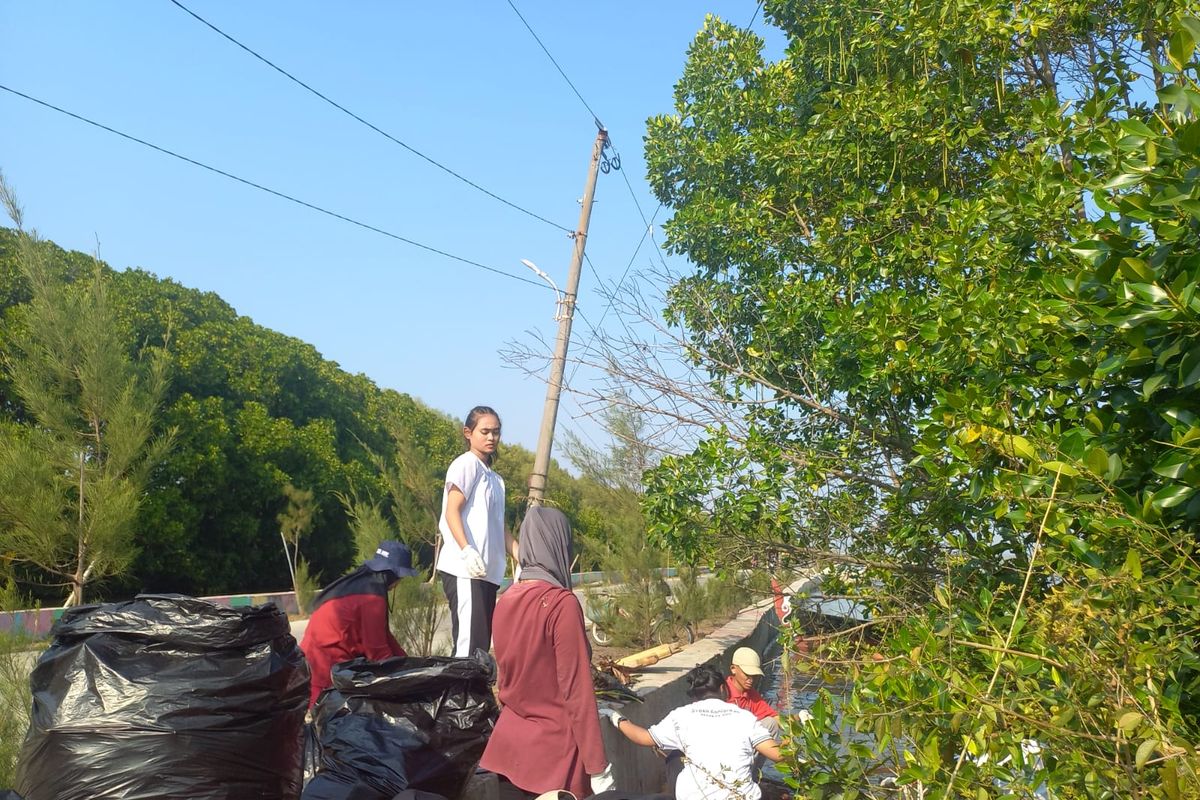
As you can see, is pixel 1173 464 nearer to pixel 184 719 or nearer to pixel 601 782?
pixel 601 782

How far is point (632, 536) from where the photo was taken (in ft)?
38.6

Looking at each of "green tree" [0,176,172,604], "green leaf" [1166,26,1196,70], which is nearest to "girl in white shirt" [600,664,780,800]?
"green leaf" [1166,26,1196,70]

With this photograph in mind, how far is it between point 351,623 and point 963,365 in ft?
10.1

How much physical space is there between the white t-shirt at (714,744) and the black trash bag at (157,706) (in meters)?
1.68

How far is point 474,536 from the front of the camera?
526 centimetres

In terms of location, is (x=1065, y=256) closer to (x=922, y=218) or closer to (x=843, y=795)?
(x=843, y=795)

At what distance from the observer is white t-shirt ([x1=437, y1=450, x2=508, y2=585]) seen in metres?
5.16

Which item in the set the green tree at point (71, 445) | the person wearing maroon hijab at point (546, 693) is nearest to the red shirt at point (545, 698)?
the person wearing maroon hijab at point (546, 693)

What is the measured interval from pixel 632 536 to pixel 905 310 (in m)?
8.01

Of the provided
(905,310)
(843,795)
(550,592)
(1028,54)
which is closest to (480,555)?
(550,592)

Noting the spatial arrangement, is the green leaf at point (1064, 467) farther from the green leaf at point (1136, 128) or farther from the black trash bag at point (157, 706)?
the black trash bag at point (157, 706)

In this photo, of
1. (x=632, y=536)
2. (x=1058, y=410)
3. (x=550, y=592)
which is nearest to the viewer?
(x=1058, y=410)

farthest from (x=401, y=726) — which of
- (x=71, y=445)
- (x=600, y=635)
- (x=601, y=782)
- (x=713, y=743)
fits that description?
(x=600, y=635)

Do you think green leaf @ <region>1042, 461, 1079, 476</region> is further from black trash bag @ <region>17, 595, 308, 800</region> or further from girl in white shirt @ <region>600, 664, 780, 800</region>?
black trash bag @ <region>17, 595, 308, 800</region>
